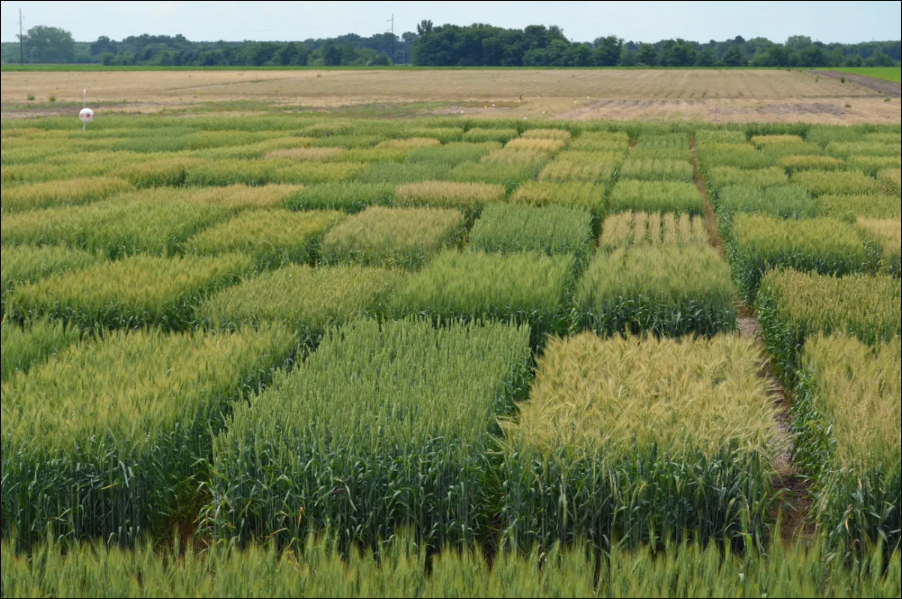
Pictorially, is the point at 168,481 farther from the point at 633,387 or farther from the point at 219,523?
the point at 633,387

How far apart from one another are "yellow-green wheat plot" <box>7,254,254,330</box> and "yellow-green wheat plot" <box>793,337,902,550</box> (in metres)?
4.59

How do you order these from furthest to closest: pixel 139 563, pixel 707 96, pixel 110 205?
pixel 707 96 < pixel 110 205 < pixel 139 563

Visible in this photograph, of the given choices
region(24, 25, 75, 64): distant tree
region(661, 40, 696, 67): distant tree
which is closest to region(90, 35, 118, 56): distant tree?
region(24, 25, 75, 64): distant tree

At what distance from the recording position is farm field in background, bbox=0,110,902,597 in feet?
8.71

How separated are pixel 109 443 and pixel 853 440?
3372mm

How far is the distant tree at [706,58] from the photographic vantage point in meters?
94.2

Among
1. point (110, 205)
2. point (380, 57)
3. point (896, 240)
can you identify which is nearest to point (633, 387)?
point (896, 240)

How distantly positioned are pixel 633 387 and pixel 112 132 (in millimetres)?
21395

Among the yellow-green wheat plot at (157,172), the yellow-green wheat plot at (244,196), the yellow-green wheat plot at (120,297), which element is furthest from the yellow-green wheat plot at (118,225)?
the yellow-green wheat plot at (157,172)

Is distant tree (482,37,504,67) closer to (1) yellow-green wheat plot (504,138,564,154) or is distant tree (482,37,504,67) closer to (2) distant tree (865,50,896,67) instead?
(2) distant tree (865,50,896,67)

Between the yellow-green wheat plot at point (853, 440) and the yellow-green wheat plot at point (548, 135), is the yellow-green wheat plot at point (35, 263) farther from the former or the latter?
the yellow-green wheat plot at point (548, 135)

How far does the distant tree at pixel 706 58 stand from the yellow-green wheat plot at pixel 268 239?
309 ft

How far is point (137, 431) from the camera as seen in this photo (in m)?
3.60

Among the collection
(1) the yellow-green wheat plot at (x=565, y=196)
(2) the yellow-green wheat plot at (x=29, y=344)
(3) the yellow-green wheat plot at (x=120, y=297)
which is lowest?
(2) the yellow-green wheat plot at (x=29, y=344)
